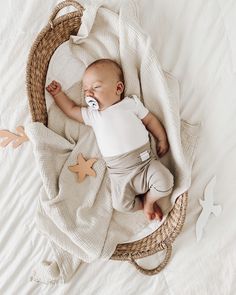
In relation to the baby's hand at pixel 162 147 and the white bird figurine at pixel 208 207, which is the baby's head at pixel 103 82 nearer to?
the baby's hand at pixel 162 147

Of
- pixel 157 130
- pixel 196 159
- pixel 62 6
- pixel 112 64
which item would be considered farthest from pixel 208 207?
pixel 62 6

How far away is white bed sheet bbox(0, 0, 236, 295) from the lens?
120cm

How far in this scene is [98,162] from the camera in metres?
1.26

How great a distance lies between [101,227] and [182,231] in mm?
246

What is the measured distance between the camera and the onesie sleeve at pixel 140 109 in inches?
46.0

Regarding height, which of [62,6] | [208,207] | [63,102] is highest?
[62,6]

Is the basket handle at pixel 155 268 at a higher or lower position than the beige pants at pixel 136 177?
lower

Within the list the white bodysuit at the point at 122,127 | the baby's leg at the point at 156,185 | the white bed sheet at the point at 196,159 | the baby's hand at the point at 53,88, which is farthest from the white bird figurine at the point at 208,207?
the baby's hand at the point at 53,88

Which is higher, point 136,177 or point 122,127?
point 122,127

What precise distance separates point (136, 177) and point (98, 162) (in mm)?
156

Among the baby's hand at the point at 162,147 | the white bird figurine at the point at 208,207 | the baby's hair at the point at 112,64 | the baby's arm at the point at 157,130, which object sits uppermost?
the baby's hair at the point at 112,64

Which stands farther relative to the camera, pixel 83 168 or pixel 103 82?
pixel 83 168

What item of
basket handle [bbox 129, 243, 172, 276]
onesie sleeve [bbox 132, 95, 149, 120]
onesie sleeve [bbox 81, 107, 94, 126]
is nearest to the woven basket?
basket handle [bbox 129, 243, 172, 276]

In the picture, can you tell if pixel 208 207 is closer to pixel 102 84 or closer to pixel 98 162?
pixel 98 162
